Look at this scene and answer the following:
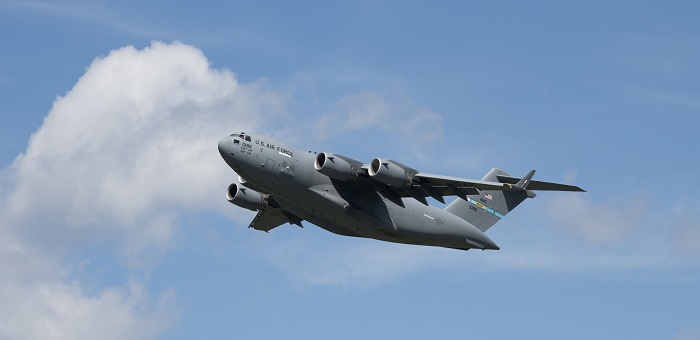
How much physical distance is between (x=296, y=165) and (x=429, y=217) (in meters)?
6.51

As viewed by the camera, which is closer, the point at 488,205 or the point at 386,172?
the point at 386,172

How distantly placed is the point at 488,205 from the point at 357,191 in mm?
Answer: 8022

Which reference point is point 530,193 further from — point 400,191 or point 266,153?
point 266,153

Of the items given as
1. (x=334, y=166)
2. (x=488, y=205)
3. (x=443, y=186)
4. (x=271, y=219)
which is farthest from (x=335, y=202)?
(x=488, y=205)

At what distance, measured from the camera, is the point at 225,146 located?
40.2 m

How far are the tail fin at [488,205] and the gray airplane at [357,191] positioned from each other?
0.29ft

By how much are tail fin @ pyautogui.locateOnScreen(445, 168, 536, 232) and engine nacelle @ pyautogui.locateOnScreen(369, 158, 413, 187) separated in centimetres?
634

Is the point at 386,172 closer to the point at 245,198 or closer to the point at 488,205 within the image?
the point at 245,198

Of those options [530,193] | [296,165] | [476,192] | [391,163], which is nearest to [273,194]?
[296,165]

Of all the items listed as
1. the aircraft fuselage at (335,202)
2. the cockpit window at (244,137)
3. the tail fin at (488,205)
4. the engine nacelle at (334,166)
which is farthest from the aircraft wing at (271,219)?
the cockpit window at (244,137)

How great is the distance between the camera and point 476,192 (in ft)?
140

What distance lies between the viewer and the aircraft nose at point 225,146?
40156 mm

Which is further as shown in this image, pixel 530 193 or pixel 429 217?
pixel 530 193

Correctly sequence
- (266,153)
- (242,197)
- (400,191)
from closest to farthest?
(266,153)
(400,191)
(242,197)
